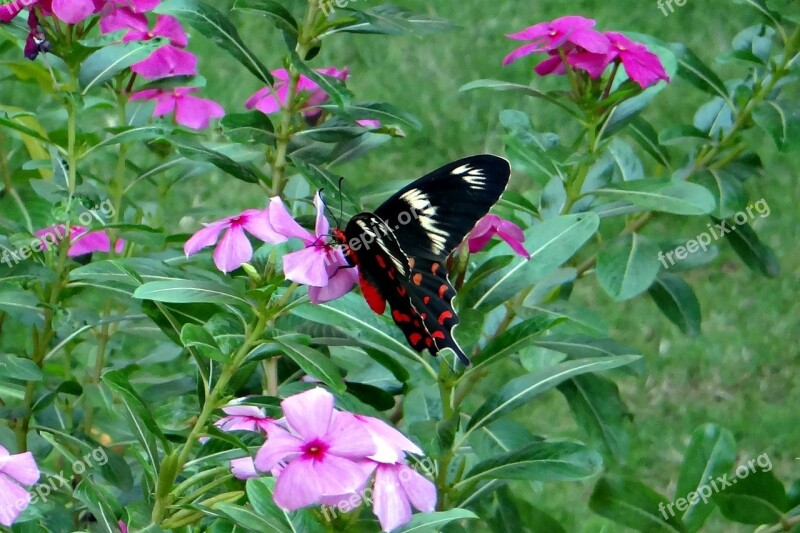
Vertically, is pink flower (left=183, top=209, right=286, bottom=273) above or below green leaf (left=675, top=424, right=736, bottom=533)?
above

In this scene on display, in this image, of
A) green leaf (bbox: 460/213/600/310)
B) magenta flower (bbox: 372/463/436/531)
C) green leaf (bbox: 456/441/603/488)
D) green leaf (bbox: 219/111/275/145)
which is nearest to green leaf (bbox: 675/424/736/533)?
green leaf (bbox: 456/441/603/488)

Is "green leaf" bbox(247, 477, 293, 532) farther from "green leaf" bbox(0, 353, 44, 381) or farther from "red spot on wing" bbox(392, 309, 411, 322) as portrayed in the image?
"green leaf" bbox(0, 353, 44, 381)

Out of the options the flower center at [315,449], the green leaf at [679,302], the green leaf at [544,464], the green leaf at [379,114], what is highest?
the flower center at [315,449]

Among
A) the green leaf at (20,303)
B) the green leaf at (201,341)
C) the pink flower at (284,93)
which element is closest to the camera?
the green leaf at (201,341)

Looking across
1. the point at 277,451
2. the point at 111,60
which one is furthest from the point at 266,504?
the point at 111,60

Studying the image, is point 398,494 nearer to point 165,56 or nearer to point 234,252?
point 234,252

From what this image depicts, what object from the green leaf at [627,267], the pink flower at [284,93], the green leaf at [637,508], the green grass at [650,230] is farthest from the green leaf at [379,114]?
the green grass at [650,230]

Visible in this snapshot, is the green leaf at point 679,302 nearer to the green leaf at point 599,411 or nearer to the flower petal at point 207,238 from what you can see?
the green leaf at point 599,411

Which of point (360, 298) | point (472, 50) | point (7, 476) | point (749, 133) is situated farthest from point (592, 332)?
point (472, 50)
